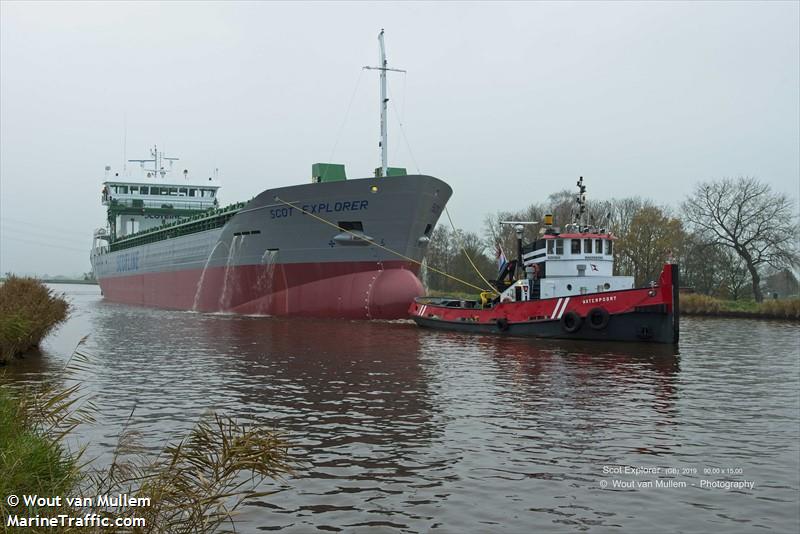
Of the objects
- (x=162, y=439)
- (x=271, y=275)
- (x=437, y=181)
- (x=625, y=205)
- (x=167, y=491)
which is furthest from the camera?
(x=625, y=205)

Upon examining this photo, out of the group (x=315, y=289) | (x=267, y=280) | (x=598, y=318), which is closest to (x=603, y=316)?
(x=598, y=318)

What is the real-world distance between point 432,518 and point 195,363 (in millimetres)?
11102

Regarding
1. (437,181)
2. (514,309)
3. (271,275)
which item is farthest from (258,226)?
(514,309)

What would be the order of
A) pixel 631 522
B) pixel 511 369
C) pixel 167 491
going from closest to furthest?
pixel 167 491 → pixel 631 522 → pixel 511 369

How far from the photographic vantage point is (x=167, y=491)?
4.56m

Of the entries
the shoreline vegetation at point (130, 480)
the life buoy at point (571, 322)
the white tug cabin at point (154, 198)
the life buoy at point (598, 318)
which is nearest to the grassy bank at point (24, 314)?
the shoreline vegetation at point (130, 480)

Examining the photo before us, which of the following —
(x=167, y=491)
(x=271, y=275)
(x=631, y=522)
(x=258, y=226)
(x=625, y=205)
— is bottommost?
(x=631, y=522)

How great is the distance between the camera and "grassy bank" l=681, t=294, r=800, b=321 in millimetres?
41481

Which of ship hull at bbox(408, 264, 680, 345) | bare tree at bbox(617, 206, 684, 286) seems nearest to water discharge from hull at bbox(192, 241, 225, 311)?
ship hull at bbox(408, 264, 680, 345)

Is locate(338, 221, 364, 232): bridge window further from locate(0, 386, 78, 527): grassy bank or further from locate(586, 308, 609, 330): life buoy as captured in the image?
locate(0, 386, 78, 527): grassy bank

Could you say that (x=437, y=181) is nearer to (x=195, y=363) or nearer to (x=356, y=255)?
(x=356, y=255)

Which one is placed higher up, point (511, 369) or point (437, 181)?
point (437, 181)

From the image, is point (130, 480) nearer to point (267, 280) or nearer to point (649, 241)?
point (267, 280)

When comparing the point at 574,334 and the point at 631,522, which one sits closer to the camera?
the point at 631,522
